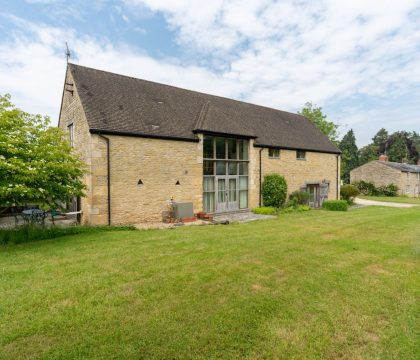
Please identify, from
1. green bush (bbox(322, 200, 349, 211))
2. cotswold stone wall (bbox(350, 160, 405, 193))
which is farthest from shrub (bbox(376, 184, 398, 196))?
green bush (bbox(322, 200, 349, 211))

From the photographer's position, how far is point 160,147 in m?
12.4

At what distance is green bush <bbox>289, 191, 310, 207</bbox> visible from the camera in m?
17.5

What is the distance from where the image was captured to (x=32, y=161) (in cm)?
770

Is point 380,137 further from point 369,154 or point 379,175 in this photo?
point 379,175

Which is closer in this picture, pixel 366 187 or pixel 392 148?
pixel 366 187

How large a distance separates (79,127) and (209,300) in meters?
11.2

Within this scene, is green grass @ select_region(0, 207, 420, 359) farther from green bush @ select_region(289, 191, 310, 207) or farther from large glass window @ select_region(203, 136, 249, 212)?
green bush @ select_region(289, 191, 310, 207)

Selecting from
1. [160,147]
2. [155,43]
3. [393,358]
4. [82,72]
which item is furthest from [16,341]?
[155,43]

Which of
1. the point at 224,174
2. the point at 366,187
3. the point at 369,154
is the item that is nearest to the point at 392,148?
the point at 369,154

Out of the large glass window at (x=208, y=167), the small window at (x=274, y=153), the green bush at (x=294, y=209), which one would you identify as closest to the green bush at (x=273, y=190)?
the green bush at (x=294, y=209)

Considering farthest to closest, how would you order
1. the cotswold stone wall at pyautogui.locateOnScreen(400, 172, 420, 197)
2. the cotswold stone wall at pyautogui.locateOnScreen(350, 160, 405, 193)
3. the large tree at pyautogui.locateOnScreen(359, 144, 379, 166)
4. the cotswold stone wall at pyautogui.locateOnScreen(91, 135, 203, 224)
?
the large tree at pyautogui.locateOnScreen(359, 144, 379, 166) → the cotswold stone wall at pyautogui.locateOnScreen(400, 172, 420, 197) → the cotswold stone wall at pyautogui.locateOnScreen(350, 160, 405, 193) → the cotswold stone wall at pyautogui.locateOnScreen(91, 135, 203, 224)

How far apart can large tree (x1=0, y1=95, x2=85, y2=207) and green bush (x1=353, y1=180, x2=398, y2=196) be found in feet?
121

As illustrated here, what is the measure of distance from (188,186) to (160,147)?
260 cm

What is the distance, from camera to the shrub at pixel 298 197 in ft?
57.4
